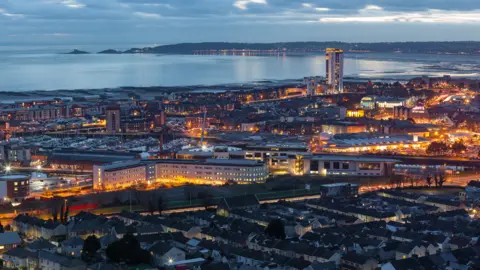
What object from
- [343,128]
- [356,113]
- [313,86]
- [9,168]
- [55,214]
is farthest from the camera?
[313,86]

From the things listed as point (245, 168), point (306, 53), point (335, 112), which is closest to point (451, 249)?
point (245, 168)

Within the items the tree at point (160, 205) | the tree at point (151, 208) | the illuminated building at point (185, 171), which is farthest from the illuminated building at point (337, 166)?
the tree at point (151, 208)

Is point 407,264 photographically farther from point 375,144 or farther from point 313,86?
point 313,86

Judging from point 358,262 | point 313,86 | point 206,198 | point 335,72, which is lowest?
point 206,198

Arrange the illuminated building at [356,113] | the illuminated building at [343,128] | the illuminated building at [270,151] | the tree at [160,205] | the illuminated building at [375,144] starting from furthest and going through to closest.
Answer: the illuminated building at [356,113], the illuminated building at [343,128], the illuminated building at [375,144], the illuminated building at [270,151], the tree at [160,205]

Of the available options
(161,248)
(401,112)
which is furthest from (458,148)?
(161,248)

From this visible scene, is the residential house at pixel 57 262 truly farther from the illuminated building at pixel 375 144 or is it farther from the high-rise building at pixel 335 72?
the high-rise building at pixel 335 72

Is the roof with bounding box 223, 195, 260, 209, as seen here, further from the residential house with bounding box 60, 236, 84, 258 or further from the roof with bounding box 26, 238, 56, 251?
the roof with bounding box 26, 238, 56, 251

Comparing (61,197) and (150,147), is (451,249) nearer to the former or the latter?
(61,197)
